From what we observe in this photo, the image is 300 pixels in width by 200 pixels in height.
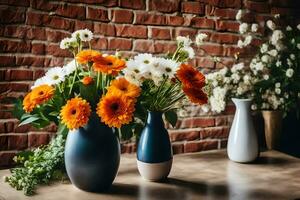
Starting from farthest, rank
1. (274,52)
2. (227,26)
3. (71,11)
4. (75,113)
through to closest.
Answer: (227,26), (274,52), (71,11), (75,113)

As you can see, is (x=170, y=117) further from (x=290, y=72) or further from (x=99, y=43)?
(x=290, y=72)

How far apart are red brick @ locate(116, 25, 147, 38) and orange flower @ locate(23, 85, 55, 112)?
0.73 m

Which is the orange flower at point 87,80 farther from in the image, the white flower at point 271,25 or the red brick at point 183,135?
the white flower at point 271,25

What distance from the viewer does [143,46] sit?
199 cm

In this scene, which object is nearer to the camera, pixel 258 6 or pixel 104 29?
pixel 104 29

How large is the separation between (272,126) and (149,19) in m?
0.87

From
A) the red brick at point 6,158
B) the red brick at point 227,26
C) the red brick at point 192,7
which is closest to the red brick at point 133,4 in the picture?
the red brick at point 192,7

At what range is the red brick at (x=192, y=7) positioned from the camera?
6.76ft

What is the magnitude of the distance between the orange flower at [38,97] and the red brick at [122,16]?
74cm

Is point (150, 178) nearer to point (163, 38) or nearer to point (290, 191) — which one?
point (290, 191)

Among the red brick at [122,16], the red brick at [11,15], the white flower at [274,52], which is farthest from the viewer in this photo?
the white flower at [274,52]

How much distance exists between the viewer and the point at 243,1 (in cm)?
220

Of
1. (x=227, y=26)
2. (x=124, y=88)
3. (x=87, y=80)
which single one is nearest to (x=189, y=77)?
(x=124, y=88)

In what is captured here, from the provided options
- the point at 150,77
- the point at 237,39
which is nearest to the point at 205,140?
the point at 237,39
